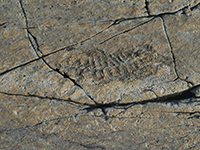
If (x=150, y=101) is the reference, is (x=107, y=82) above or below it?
above

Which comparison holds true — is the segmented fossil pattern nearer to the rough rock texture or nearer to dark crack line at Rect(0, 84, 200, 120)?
the rough rock texture

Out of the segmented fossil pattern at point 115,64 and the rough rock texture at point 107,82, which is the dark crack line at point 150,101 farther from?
the segmented fossil pattern at point 115,64

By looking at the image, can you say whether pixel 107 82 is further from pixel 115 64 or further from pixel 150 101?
pixel 150 101

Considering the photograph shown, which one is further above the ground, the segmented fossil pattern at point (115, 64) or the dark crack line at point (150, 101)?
the segmented fossil pattern at point (115, 64)

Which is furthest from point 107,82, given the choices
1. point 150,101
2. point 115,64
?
point 150,101

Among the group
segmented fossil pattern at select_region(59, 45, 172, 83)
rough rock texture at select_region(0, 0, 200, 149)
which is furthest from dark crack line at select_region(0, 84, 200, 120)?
segmented fossil pattern at select_region(59, 45, 172, 83)

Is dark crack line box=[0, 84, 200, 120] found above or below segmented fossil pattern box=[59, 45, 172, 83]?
below

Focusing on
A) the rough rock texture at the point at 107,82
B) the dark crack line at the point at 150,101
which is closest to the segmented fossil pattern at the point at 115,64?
the rough rock texture at the point at 107,82

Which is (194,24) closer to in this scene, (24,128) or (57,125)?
(57,125)

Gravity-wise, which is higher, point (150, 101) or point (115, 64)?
point (115, 64)

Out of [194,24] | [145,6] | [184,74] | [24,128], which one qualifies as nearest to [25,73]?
[24,128]
